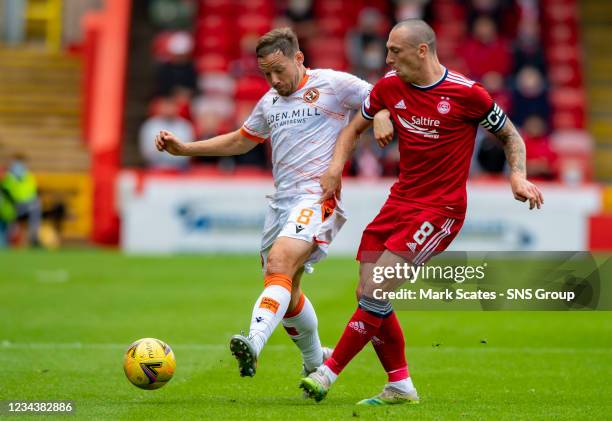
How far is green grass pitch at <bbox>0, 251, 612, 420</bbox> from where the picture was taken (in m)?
7.46

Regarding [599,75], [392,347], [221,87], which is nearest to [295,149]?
[392,347]

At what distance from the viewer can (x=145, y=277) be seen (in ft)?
55.3

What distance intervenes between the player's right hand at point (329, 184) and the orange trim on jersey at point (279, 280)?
1.91 feet

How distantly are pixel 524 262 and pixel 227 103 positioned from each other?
16880 millimetres

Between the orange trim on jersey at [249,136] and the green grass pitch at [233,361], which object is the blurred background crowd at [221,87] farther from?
the orange trim on jersey at [249,136]

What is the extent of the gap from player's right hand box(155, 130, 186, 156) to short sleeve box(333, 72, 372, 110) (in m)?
1.06

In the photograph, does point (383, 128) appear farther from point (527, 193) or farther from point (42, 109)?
point (42, 109)

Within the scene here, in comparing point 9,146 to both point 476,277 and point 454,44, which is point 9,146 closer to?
point 454,44

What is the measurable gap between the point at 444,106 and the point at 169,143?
5.95 ft

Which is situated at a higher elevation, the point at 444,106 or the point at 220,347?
the point at 444,106

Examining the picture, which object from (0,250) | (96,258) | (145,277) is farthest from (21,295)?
(0,250)

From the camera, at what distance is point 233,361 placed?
966cm

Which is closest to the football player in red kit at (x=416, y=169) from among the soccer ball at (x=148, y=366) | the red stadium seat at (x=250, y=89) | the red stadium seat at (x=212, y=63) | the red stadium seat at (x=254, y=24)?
the soccer ball at (x=148, y=366)

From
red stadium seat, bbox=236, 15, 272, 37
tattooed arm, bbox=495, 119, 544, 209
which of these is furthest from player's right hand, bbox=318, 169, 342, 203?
red stadium seat, bbox=236, 15, 272, 37
